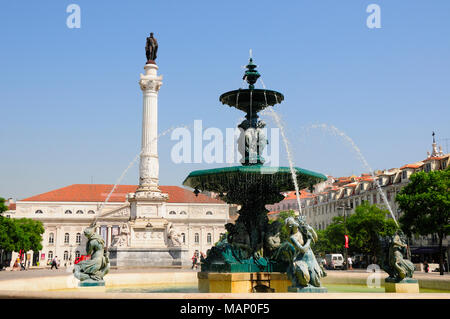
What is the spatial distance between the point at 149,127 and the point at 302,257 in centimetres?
4535

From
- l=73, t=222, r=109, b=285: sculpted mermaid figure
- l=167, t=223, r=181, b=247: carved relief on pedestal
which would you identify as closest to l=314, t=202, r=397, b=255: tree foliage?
l=167, t=223, r=181, b=247: carved relief on pedestal

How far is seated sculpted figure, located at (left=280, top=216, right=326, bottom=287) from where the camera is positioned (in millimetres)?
8930

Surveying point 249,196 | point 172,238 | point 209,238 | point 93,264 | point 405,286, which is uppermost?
point 249,196

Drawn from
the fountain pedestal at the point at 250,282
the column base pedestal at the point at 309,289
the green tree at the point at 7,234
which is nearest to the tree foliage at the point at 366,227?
the green tree at the point at 7,234

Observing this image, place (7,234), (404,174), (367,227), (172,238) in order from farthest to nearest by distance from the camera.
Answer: (404,174) < (7,234) < (367,227) < (172,238)

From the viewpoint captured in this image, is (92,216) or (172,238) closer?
(172,238)

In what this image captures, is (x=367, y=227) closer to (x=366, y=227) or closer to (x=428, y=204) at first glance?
(x=366, y=227)

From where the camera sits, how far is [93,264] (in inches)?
441

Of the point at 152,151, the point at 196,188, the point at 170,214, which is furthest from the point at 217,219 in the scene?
the point at 196,188

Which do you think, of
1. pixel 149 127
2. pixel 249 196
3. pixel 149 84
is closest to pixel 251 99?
pixel 249 196

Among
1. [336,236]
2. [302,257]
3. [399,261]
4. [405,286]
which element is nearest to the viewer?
[302,257]

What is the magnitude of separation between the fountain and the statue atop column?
4305cm
